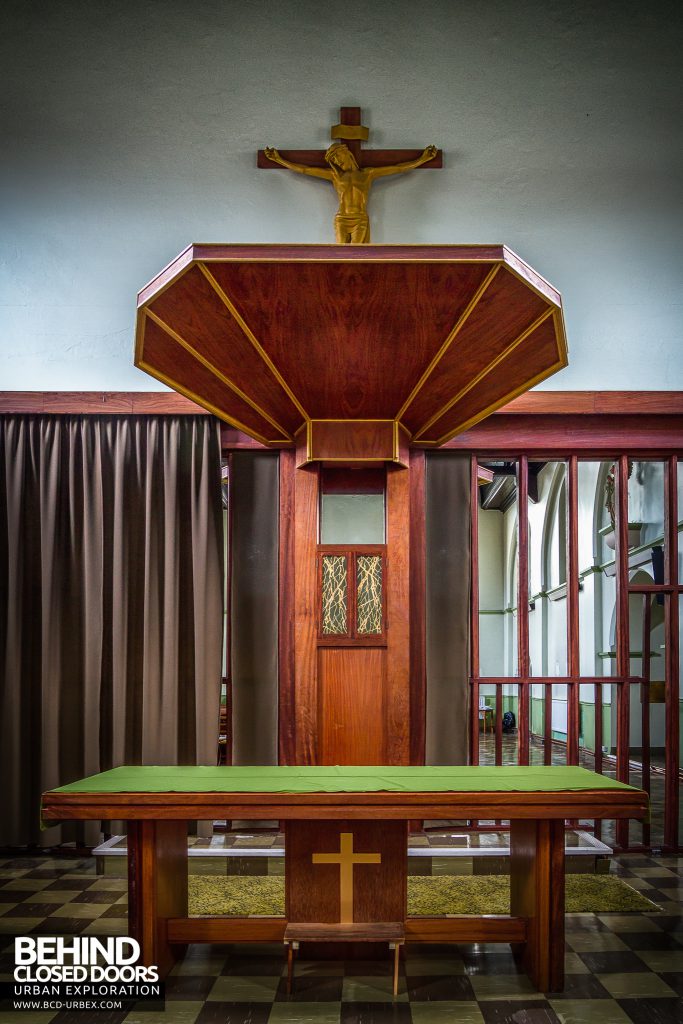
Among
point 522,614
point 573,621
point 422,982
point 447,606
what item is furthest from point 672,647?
point 422,982

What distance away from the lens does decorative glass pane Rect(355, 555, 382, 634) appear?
169 inches

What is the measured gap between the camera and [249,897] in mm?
4297

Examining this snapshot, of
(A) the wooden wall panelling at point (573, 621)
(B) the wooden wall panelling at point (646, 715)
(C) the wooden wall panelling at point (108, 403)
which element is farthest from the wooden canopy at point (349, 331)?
(B) the wooden wall panelling at point (646, 715)

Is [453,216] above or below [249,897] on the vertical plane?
above

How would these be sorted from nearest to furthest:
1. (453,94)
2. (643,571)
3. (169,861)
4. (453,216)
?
(169,861) < (453,94) < (453,216) < (643,571)

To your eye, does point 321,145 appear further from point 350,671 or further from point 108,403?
point 350,671

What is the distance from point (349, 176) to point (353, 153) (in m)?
0.14

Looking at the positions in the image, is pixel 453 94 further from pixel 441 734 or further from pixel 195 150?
pixel 441 734

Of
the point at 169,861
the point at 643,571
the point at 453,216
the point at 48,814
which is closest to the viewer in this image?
the point at 48,814

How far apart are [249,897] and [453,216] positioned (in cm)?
422

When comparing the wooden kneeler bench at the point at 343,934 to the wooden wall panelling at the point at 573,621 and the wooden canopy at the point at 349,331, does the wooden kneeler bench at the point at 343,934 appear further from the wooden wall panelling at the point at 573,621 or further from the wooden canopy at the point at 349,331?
the wooden wall panelling at the point at 573,621

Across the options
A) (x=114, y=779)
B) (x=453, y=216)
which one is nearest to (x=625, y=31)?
(x=453, y=216)

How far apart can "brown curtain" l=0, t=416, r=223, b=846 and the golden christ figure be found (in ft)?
5.12

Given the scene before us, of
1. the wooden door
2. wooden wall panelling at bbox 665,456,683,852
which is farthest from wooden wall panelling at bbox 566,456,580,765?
the wooden door
